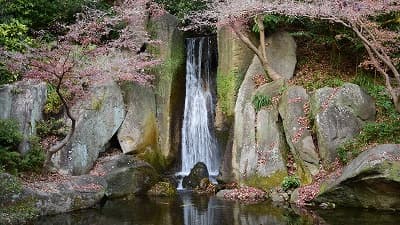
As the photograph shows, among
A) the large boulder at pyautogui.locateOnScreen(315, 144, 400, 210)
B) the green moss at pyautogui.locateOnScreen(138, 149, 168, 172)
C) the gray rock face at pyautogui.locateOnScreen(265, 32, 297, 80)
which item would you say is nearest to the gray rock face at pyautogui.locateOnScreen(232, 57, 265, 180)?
the gray rock face at pyautogui.locateOnScreen(265, 32, 297, 80)

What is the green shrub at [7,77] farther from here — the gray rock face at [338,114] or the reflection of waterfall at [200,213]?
the gray rock face at [338,114]

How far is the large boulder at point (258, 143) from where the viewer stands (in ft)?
42.4

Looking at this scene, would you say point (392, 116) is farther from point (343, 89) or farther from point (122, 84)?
point (122, 84)

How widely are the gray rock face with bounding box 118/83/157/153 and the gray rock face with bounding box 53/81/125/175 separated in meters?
0.33

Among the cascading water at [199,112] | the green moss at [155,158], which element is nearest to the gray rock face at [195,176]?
the cascading water at [199,112]

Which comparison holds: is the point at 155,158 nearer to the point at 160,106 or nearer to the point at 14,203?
the point at 160,106

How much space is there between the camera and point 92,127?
1395cm

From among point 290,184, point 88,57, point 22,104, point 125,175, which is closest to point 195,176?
point 125,175

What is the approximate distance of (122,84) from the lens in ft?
50.5

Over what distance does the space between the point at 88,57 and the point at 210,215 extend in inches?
228

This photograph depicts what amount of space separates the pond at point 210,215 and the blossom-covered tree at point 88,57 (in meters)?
2.35

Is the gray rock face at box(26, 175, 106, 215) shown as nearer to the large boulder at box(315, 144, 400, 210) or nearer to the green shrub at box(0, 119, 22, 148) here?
the green shrub at box(0, 119, 22, 148)

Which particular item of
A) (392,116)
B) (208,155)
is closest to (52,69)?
(208,155)

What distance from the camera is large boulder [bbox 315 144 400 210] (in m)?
10.1
